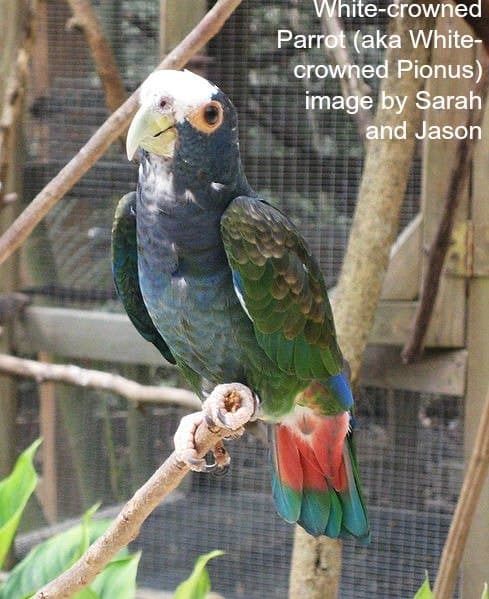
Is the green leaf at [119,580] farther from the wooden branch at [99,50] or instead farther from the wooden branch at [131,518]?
the wooden branch at [99,50]

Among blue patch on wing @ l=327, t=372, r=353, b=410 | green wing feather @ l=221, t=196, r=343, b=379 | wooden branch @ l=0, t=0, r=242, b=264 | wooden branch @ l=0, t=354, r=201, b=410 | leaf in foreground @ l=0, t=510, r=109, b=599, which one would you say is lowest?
leaf in foreground @ l=0, t=510, r=109, b=599

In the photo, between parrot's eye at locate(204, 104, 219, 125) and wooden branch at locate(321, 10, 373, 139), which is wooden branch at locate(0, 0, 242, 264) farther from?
wooden branch at locate(321, 10, 373, 139)

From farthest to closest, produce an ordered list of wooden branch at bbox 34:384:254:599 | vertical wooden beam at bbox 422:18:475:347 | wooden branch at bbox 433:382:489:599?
vertical wooden beam at bbox 422:18:475:347, wooden branch at bbox 433:382:489:599, wooden branch at bbox 34:384:254:599

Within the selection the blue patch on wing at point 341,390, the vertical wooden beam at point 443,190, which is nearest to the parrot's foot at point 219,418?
the blue patch on wing at point 341,390

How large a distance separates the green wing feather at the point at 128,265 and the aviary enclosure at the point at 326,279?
0.41 metres

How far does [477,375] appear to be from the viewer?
1517 mm

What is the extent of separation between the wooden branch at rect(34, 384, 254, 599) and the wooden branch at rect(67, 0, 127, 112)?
0.72 m

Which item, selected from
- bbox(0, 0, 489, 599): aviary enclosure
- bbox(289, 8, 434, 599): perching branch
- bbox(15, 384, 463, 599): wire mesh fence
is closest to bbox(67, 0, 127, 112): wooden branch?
bbox(0, 0, 489, 599): aviary enclosure

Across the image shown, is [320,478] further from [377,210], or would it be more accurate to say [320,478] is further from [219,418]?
[377,210]

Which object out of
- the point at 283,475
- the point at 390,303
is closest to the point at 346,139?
the point at 390,303

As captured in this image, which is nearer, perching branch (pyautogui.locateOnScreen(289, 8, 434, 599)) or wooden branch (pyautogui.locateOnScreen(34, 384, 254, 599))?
wooden branch (pyautogui.locateOnScreen(34, 384, 254, 599))

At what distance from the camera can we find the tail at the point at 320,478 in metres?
1.09

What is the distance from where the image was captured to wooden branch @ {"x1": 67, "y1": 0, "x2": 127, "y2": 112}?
4.86ft

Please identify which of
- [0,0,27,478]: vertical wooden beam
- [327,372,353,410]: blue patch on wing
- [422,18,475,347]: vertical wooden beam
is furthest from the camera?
[0,0,27,478]: vertical wooden beam
